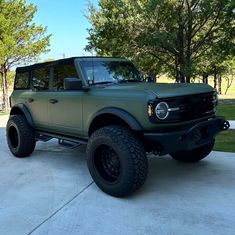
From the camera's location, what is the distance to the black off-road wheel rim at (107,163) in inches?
181

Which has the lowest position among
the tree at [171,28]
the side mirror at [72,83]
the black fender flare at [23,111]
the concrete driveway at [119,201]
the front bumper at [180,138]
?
the concrete driveway at [119,201]

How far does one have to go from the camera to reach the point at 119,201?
429 centimetres

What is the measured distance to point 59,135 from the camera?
5797 mm

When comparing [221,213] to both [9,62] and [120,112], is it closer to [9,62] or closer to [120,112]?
[120,112]

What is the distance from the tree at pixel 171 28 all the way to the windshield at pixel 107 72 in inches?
242

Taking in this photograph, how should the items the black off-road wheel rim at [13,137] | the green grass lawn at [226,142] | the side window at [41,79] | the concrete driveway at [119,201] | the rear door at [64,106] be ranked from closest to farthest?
the concrete driveway at [119,201] → the rear door at [64,106] → the side window at [41,79] → the green grass lawn at [226,142] → the black off-road wheel rim at [13,137]

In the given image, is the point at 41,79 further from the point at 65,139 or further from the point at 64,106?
the point at 65,139

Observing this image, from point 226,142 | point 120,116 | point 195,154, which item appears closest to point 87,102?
point 120,116

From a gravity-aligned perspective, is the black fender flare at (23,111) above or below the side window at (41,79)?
below

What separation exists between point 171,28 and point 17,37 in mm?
9399

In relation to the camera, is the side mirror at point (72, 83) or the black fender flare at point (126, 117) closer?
the black fender flare at point (126, 117)

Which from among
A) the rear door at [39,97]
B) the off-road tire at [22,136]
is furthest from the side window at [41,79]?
the off-road tire at [22,136]

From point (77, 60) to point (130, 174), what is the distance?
2032 mm

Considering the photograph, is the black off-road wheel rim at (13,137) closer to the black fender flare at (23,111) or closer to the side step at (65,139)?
the black fender flare at (23,111)
